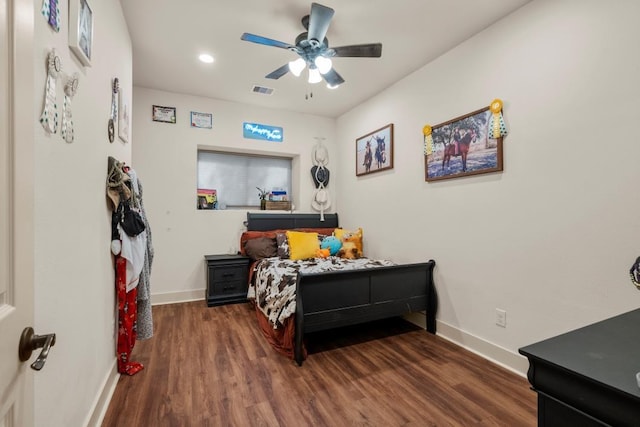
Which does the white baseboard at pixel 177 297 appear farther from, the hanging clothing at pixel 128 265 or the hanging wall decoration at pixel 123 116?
the hanging wall decoration at pixel 123 116

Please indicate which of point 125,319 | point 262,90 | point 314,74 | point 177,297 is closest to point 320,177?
point 262,90

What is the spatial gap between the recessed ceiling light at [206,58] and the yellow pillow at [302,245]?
2.12 meters

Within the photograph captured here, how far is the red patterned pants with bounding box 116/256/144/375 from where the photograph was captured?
6.53ft

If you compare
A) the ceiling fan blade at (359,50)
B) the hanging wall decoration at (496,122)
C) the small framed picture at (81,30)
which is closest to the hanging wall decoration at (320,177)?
the ceiling fan blade at (359,50)

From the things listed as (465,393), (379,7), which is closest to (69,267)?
(465,393)

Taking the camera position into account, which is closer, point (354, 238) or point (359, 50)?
point (359, 50)

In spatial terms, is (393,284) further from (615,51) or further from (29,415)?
(29,415)

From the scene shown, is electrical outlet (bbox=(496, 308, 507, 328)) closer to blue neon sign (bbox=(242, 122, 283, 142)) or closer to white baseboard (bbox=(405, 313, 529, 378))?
white baseboard (bbox=(405, 313, 529, 378))

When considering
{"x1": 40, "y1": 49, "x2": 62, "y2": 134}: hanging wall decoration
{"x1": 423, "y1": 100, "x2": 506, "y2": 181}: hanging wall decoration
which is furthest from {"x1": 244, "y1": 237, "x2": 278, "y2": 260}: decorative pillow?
{"x1": 40, "y1": 49, "x2": 62, "y2": 134}: hanging wall decoration

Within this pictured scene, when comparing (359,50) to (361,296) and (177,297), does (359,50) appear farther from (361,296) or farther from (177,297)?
(177,297)

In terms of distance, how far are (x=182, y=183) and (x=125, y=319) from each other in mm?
2167

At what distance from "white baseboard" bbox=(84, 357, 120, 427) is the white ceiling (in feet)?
8.65

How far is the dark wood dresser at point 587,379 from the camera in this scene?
700mm

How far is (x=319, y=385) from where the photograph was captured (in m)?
2.02
